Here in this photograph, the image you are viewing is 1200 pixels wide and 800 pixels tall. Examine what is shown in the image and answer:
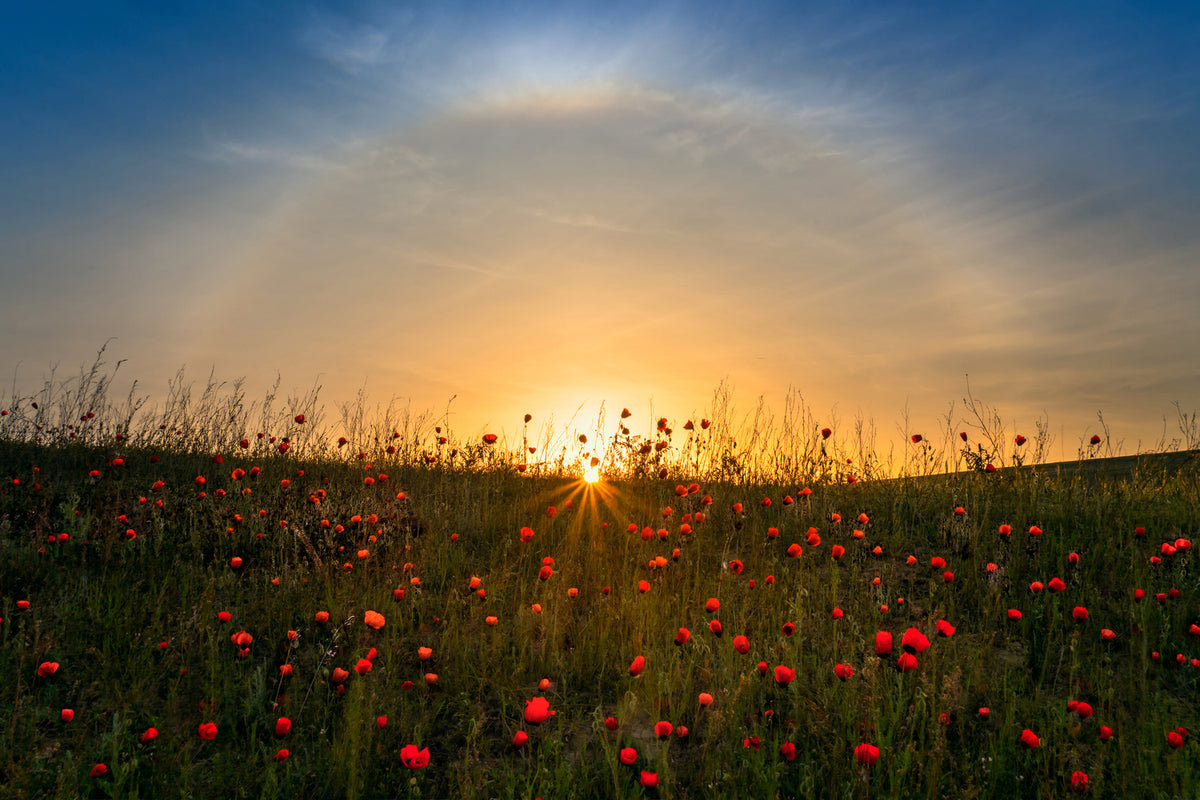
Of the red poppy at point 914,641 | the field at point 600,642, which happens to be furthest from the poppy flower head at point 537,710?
the red poppy at point 914,641

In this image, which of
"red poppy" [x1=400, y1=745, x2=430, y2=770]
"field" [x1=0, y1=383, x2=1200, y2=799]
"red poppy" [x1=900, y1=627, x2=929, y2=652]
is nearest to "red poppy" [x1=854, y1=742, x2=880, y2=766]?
"field" [x1=0, y1=383, x2=1200, y2=799]

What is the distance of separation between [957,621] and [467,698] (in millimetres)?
3213

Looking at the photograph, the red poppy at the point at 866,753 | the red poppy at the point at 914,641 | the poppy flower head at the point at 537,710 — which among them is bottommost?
the red poppy at the point at 866,753

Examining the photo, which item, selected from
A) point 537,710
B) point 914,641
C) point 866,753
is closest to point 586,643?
point 537,710

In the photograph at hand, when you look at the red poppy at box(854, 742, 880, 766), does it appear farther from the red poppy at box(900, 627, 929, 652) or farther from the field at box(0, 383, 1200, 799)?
the red poppy at box(900, 627, 929, 652)

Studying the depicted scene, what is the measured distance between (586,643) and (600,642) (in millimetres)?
105

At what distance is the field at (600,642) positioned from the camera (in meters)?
3.26

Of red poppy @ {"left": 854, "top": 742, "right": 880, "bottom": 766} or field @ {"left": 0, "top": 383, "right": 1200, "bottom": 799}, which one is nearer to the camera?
red poppy @ {"left": 854, "top": 742, "right": 880, "bottom": 766}

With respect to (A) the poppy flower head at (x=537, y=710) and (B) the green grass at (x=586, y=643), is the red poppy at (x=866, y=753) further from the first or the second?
(A) the poppy flower head at (x=537, y=710)

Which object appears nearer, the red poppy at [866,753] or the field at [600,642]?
the red poppy at [866,753]

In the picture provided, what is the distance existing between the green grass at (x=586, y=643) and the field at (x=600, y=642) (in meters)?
0.02

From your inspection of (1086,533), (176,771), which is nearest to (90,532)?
(176,771)

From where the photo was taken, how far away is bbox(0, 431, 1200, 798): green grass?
10.8 ft

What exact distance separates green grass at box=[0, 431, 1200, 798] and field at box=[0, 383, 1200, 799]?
2cm
